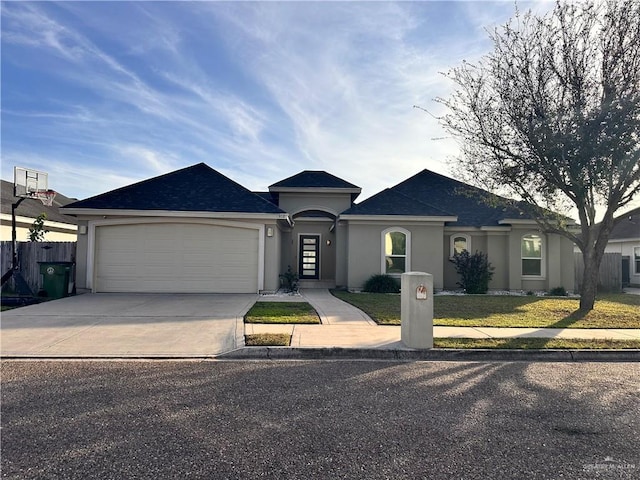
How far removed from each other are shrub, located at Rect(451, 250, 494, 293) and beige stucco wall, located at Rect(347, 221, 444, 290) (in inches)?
38.2

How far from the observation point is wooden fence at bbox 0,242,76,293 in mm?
15195

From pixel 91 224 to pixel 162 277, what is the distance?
9.85ft

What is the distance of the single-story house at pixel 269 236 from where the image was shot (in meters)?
14.5

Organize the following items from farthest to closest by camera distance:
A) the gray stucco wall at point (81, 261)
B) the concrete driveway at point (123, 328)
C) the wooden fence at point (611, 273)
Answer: the wooden fence at point (611, 273)
the gray stucco wall at point (81, 261)
the concrete driveway at point (123, 328)

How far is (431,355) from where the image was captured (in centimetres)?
688

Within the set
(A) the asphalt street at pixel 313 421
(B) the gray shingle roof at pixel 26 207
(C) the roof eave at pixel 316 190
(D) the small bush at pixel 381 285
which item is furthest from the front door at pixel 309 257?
(A) the asphalt street at pixel 313 421

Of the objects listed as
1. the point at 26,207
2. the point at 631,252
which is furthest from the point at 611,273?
the point at 26,207

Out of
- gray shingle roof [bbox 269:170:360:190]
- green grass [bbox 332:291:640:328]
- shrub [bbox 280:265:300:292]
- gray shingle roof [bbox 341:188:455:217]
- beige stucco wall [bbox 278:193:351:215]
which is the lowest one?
green grass [bbox 332:291:640:328]

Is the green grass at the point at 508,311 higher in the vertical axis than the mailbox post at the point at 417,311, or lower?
lower

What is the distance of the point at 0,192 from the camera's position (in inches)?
904

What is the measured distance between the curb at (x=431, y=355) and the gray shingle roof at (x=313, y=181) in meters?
13.6

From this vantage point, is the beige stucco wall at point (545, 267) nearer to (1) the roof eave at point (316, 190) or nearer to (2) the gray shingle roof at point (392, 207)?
(2) the gray shingle roof at point (392, 207)

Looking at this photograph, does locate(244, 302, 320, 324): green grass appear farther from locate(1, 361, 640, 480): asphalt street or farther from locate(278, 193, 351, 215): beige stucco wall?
locate(278, 193, 351, 215): beige stucco wall

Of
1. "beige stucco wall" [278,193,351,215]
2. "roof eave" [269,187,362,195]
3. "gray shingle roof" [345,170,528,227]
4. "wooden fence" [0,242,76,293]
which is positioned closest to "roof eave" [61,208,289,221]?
"wooden fence" [0,242,76,293]
